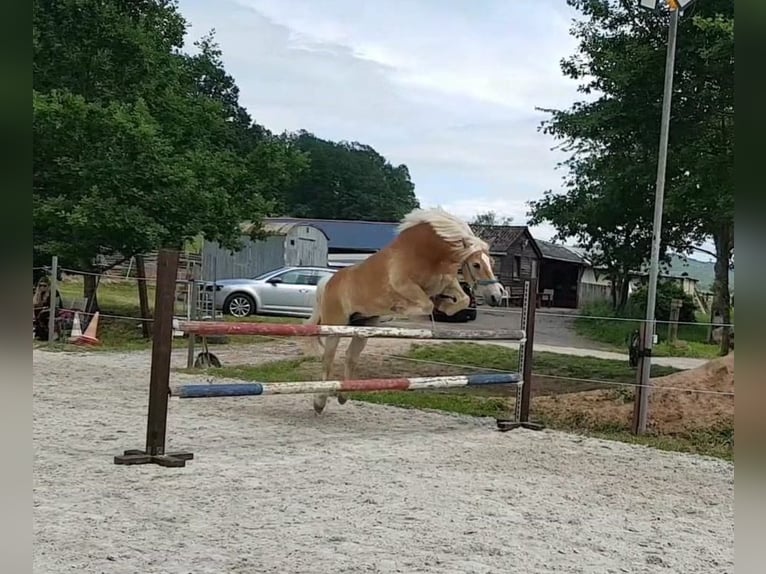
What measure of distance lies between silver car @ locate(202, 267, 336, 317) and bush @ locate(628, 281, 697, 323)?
15.6ft

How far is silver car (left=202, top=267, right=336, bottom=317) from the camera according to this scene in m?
10.8

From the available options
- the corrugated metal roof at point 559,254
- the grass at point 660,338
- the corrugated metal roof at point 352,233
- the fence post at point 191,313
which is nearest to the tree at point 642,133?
the grass at point 660,338

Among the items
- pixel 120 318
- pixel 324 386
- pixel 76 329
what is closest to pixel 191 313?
pixel 120 318

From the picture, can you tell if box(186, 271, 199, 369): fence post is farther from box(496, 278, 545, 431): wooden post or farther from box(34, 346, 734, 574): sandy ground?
box(496, 278, 545, 431): wooden post

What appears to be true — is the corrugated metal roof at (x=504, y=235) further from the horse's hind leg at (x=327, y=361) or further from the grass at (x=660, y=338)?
the horse's hind leg at (x=327, y=361)

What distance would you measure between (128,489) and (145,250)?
7.06m

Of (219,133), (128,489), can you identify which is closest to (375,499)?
(128,489)

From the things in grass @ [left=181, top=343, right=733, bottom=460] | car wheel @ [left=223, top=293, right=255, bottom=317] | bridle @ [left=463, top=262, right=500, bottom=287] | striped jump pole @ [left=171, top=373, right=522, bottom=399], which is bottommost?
grass @ [left=181, top=343, right=733, bottom=460]

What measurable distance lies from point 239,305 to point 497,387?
5.23m

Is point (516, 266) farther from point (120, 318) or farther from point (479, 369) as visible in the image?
point (120, 318)

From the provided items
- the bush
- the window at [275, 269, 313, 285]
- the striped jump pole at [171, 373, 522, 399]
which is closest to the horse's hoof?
the striped jump pole at [171, 373, 522, 399]

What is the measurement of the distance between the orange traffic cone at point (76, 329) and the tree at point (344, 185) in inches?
166
